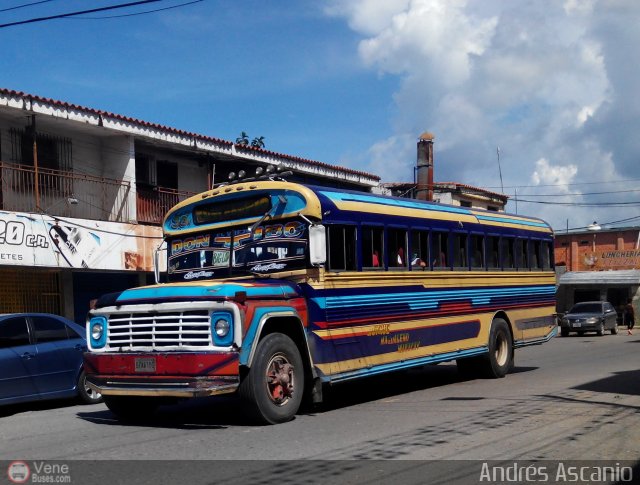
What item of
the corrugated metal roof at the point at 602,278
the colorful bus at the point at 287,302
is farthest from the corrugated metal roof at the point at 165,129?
the corrugated metal roof at the point at 602,278

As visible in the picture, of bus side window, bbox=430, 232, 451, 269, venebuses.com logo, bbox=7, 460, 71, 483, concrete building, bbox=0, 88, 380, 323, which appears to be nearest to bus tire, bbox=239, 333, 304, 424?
venebuses.com logo, bbox=7, 460, 71, 483

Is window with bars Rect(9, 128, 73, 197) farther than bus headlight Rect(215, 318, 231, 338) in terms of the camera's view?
Yes

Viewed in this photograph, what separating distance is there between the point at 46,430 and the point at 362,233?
15.9 feet

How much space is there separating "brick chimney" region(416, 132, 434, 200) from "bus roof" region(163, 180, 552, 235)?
54.9 feet

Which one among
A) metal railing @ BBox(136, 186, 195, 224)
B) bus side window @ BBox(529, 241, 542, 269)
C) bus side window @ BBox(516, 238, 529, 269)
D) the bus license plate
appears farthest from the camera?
metal railing @ BBox(136, 186, 195, 224)

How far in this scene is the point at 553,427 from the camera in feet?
28.3

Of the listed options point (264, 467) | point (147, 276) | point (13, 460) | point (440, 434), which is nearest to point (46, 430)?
point (13, 460)

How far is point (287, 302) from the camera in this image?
9312 millimetres

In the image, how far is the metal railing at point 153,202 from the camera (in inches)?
881

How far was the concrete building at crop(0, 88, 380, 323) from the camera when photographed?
1822 centimetres

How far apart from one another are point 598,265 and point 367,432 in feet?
143

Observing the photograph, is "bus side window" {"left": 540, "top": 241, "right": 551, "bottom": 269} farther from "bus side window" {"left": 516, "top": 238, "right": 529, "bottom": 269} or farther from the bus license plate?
the bus license plate

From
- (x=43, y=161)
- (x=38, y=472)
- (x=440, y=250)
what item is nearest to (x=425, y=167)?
(x=43, y=161)

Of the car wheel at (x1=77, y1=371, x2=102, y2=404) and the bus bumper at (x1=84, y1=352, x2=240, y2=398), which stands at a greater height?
the bus bumper at (x1=84, y1=352, x2=240, y2=398)
